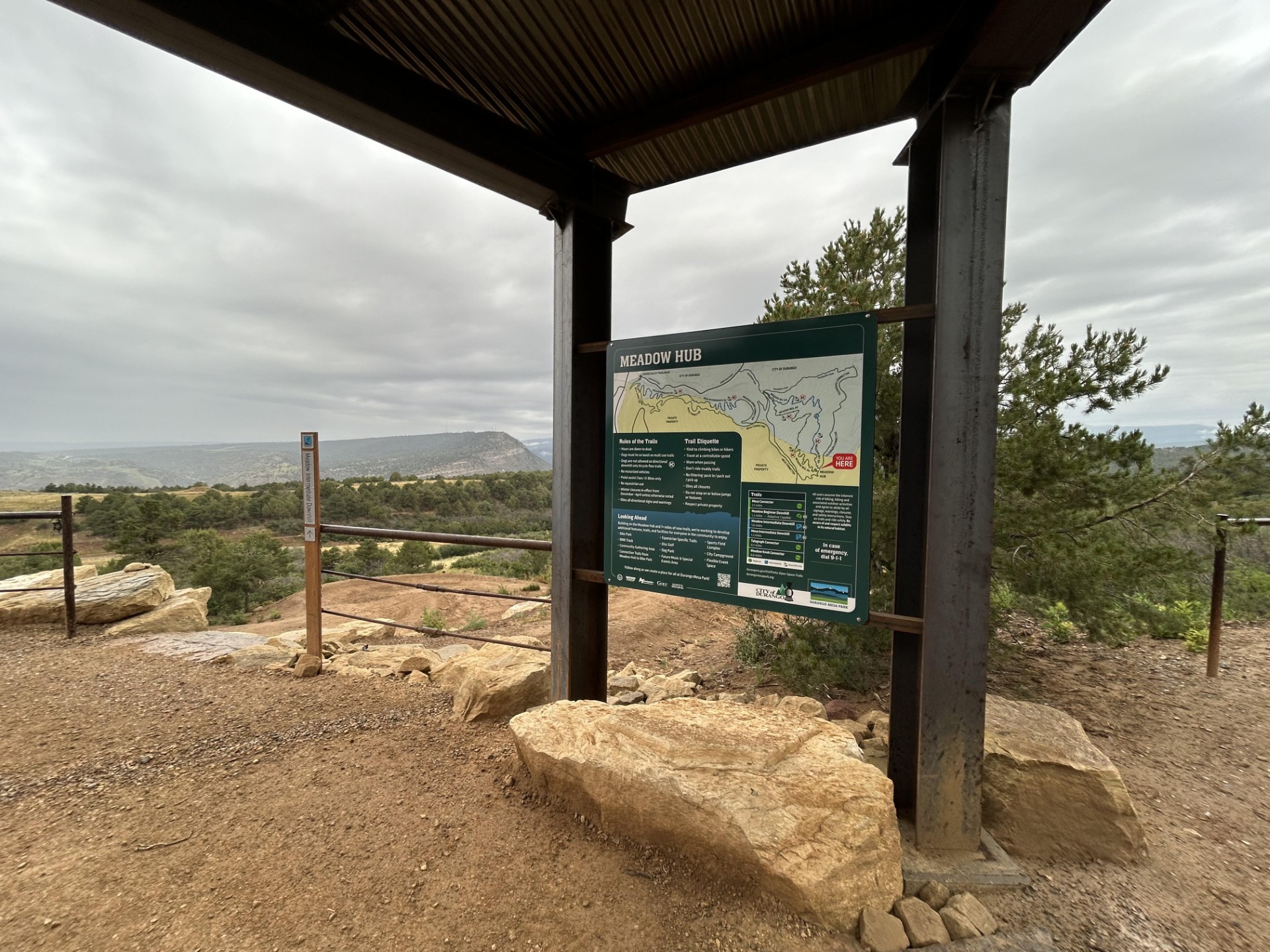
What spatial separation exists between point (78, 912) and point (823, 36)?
3.95 metres

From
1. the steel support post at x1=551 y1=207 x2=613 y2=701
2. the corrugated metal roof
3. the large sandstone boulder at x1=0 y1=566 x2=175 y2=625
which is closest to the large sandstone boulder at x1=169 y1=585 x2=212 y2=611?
the large sandstone boulder at x1=0 y1=566 x2=175 y2=625

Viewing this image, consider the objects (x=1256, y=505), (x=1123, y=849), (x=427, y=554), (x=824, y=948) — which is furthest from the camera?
(x=427, y=554)

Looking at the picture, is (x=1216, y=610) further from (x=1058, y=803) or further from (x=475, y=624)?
(x=475, y=624)

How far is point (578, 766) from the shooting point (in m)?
1.99

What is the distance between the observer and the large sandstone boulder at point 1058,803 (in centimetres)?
191

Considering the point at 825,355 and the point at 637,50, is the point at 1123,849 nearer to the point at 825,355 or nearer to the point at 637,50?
the point at 825,355

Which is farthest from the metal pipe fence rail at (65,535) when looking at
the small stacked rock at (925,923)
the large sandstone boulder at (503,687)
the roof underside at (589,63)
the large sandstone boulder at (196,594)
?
the small stacked rock at (925,923)

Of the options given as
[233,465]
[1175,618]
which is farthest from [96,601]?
[233,465]

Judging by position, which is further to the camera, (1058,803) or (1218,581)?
(1218,581)

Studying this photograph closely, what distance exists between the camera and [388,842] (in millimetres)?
1892

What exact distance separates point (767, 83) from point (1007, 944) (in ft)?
10.6

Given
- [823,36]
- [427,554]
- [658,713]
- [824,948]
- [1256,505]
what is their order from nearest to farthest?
[824,948] → [823,36] → [658,713] → [1256,505] → [427,554]

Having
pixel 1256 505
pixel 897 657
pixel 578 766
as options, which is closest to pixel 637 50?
pixel 897 657

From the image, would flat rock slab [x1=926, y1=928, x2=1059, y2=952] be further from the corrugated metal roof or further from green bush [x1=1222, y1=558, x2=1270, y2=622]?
green bush [x1=1222, y1=558, x2=1270, y2=622]
